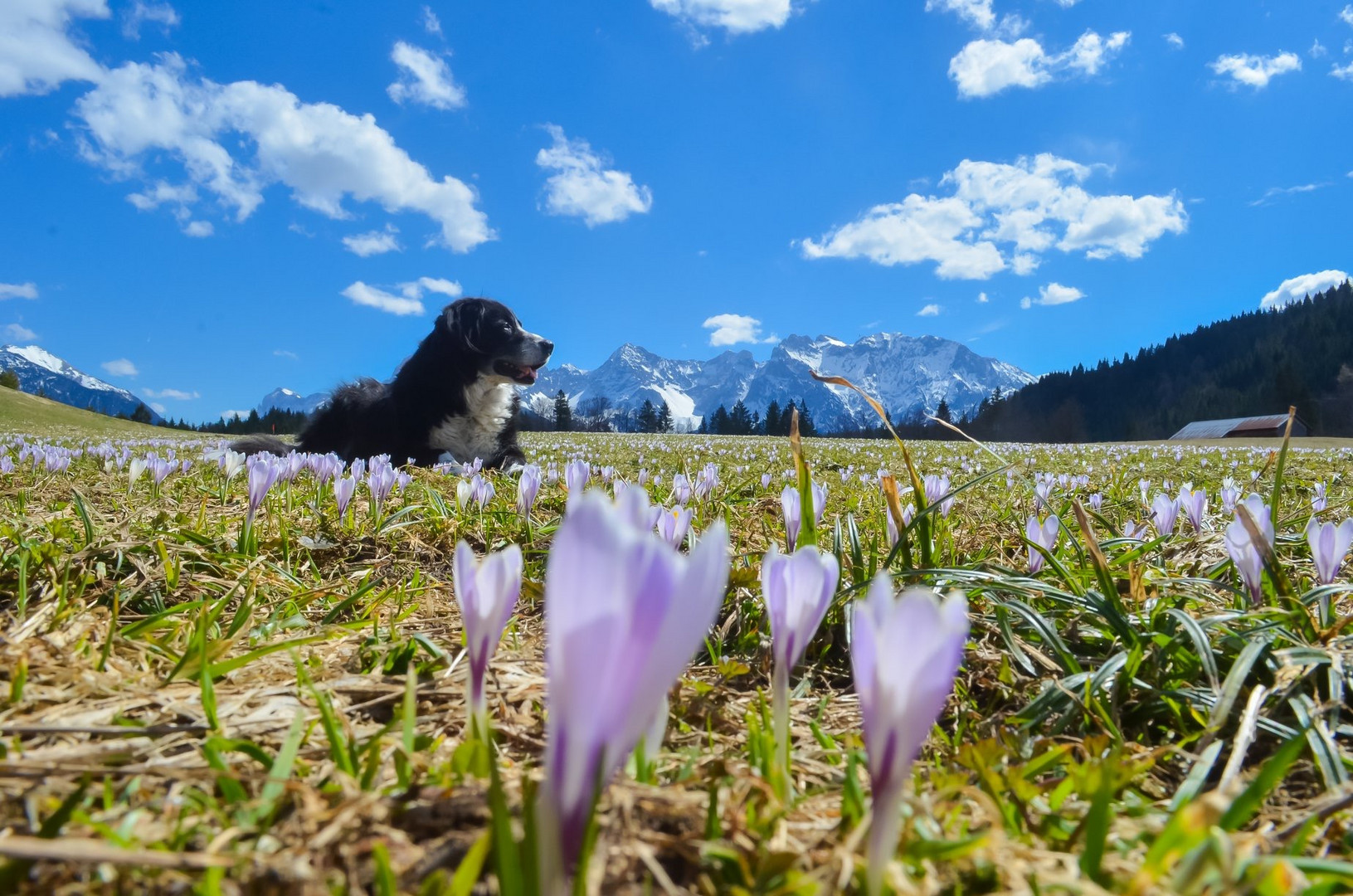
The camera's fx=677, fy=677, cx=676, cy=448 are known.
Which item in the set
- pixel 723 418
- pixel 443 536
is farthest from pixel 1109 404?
pixel 443 536

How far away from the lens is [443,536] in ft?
11.2

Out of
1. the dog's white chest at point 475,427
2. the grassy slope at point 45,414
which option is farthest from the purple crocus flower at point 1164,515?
the grassy slope at point 45,414

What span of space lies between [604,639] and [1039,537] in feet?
7.66

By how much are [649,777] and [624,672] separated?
0.59 meters

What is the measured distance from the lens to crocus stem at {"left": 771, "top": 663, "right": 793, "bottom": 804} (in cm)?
105

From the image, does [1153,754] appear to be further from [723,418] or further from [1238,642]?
[723,418]

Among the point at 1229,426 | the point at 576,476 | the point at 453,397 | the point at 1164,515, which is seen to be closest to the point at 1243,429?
the point at 1229,426

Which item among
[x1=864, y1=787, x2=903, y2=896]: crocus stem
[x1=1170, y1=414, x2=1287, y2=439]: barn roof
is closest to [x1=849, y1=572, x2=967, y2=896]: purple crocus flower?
[x1=864, y1=787, x2=903, y2=896]: crocus stem

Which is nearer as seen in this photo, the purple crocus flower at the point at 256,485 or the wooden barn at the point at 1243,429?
the purple crocus flower at the point at 256,485

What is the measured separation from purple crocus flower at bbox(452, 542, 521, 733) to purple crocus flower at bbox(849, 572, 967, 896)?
0.57 metres

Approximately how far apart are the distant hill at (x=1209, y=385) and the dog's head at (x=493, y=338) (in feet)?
365

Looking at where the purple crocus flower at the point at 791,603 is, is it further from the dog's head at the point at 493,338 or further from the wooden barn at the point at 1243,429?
the wooden barn at the point at 1243,429

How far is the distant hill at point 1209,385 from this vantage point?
9869 centimetres

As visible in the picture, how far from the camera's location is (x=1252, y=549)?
6.35ft
